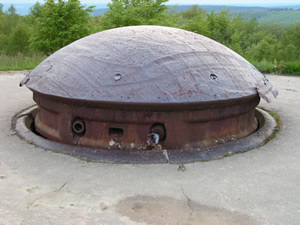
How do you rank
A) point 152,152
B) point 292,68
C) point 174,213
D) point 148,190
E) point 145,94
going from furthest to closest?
point 292,68 < point 152,152 < point 145,94 < point 148,190 < point 174,213

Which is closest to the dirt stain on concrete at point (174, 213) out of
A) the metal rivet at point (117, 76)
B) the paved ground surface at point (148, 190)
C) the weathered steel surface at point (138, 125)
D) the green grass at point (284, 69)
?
the paved ground surface at point (148, 190)

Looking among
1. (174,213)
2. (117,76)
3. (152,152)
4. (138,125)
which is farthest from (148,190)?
(117,76)

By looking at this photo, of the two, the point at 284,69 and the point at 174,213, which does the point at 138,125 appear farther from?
the point at 284,69

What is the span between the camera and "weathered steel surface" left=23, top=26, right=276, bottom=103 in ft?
11.0

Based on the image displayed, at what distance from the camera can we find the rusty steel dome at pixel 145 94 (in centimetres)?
337

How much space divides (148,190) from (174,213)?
0.40m

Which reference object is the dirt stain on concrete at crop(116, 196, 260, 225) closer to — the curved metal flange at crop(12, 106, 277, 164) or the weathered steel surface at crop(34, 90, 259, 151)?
the curved metal flange at crop(12, 106, 277, 164)

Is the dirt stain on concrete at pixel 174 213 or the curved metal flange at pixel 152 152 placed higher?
the curved metal flange at pixel 152 152

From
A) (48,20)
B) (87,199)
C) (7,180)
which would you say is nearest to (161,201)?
(87,199)

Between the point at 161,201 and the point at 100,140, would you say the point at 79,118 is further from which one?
the point at 161,201

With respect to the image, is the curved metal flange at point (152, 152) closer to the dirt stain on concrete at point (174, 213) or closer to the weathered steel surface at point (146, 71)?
the weathered steel surface at point (146, 71)

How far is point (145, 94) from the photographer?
10.8ft

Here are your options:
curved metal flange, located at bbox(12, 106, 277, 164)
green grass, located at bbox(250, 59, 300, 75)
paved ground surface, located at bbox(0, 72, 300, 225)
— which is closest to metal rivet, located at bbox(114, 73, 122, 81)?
curved metal flange, located at bbox(12, 106, 277, 164)

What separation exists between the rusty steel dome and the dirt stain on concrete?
3.20 feet
